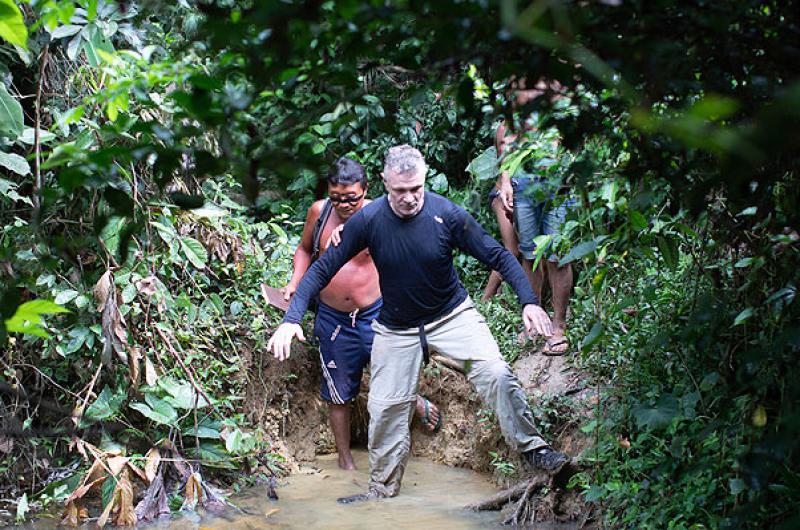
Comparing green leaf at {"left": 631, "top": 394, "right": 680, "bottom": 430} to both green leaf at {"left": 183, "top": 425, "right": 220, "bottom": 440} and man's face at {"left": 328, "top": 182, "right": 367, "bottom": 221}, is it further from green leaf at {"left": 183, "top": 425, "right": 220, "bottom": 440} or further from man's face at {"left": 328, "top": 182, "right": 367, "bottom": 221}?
green leaf at {"left": 183, "top": 425, "right": 220, "bottom": 440}

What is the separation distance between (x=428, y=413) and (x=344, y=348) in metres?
0.81

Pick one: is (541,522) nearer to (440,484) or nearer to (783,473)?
(440,484)

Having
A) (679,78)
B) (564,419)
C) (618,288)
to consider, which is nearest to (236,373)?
(564,419)

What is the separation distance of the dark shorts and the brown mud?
45 cm

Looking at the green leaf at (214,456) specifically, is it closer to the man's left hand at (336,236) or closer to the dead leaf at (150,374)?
the dead leaf at (150,374)

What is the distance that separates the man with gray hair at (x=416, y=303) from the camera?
5.31 meters

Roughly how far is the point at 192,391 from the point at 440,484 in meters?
1.78

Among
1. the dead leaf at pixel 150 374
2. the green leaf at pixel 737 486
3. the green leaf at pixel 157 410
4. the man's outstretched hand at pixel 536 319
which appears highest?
the man's outstretched hand at pixel 536 319

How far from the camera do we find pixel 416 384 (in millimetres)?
5691

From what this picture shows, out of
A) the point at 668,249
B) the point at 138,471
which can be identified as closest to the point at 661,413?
the point at 668,249

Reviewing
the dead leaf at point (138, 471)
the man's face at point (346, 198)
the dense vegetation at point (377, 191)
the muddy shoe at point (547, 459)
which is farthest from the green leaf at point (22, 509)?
the muddy shoe at point (547, 459)

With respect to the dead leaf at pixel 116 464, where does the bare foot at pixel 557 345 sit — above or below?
above

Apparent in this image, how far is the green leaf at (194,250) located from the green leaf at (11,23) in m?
3.64

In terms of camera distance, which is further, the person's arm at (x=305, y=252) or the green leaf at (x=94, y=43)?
the person's arm at (x=305, y=252)
